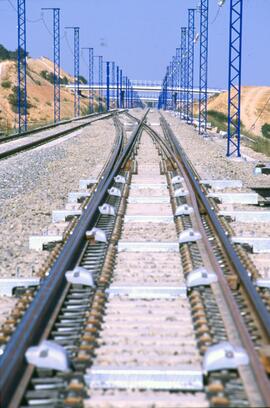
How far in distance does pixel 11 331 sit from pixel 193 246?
324 cm

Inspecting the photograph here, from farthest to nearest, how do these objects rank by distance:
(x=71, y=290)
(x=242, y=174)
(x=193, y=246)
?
1. (x=242, y=174)
2. (x=193, y=246)
3. (x=71, y=290)

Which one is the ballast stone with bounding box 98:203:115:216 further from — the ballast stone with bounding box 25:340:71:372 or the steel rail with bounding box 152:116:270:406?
the ballast stone with bounding box 25:340:71:372

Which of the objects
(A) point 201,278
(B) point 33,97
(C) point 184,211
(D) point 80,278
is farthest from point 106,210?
(B) point 33,97

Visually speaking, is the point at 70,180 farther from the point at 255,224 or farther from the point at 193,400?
the point at 193,400

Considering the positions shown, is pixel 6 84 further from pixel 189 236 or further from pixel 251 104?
pixel 189 236

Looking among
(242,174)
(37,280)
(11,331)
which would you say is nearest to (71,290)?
(37,280)

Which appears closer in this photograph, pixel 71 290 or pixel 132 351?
pixel 132 351

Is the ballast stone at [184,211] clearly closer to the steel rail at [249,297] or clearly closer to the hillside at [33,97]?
the steel rail at [249,297]

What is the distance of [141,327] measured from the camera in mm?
5492

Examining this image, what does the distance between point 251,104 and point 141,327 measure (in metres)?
118

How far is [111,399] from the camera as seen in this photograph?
4.21 meters

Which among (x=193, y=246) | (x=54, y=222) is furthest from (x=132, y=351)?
(x=54, y=222)

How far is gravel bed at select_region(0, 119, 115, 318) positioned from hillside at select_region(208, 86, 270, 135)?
78759 millimetres

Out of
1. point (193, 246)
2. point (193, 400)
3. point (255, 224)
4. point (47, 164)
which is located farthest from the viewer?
point (47, 164)
